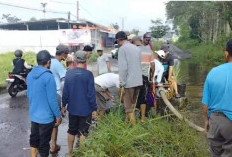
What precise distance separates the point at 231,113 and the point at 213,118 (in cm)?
22

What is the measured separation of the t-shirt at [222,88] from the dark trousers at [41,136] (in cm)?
231

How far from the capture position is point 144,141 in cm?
523

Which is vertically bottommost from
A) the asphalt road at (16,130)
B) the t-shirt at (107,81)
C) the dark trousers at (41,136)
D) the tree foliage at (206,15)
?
the asphalt road at (16,130)

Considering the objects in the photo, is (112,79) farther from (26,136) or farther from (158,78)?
(26,136)

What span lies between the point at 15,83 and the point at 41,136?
23.0ft

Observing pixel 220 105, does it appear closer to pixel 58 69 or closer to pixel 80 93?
pixel 80 93

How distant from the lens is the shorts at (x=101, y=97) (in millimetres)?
7133

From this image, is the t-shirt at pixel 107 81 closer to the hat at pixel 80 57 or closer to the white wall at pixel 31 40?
the hat at pixel 80 57

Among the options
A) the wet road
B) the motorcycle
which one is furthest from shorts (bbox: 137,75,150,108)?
the motorcycle

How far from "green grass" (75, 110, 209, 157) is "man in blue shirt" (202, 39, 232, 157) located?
103cm

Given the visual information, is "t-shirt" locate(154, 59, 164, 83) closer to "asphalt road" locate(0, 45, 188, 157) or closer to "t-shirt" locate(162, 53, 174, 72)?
"t-shirt" locate(162, 53, 174, 72)

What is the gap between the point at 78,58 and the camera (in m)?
5.17

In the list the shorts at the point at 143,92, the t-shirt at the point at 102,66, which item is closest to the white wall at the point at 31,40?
the t-shirt at the point at 102,66

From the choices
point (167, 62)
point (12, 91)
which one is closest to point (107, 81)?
point (167, 62)
